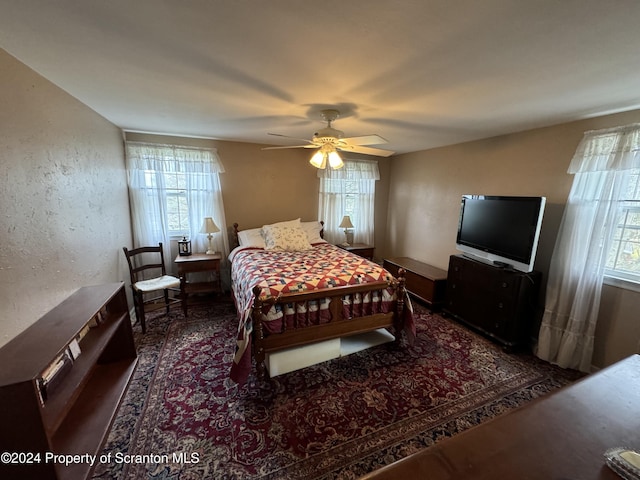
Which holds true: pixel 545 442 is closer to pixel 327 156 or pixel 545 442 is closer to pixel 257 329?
pixel 257 329

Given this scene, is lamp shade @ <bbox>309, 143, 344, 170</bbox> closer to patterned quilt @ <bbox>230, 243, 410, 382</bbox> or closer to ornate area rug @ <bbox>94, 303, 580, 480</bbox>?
patterned quilt @ <bbox>230, 243, 410, 382</bbox>

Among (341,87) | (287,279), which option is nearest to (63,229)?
(287,279)

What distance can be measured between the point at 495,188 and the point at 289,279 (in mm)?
2736

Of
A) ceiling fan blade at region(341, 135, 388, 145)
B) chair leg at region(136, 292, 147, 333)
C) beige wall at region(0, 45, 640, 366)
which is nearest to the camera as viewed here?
beige wall at region(0, 45, 640, 366)

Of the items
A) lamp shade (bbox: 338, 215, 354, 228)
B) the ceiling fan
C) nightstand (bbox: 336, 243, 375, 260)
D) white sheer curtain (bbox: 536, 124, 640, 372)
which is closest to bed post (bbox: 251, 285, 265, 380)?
the ceiling fan

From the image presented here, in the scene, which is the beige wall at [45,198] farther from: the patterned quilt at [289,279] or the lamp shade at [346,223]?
the lamp shade at [346,223]

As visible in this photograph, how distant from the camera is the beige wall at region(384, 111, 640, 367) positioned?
2.24 meters

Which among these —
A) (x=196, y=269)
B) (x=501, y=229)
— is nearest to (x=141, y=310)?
(x=196, y=269)

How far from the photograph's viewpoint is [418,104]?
2072mm

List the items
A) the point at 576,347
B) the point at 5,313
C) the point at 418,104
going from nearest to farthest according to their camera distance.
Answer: the point at 5,313, the point at 418,104, the point at 576,347

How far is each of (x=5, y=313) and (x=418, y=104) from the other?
2918 millimetres

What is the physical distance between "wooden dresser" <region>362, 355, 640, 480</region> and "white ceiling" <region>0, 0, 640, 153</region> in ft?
4.80

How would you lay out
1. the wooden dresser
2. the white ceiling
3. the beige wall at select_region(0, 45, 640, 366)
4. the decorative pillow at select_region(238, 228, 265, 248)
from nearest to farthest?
the wooden dresser
the white ceiling
the beige wall at select_region(0, 45, 640, 366)
the decorative pillow at select_region(238, 228, 265, 248)

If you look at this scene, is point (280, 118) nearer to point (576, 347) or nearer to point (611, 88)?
point (611, 88)
